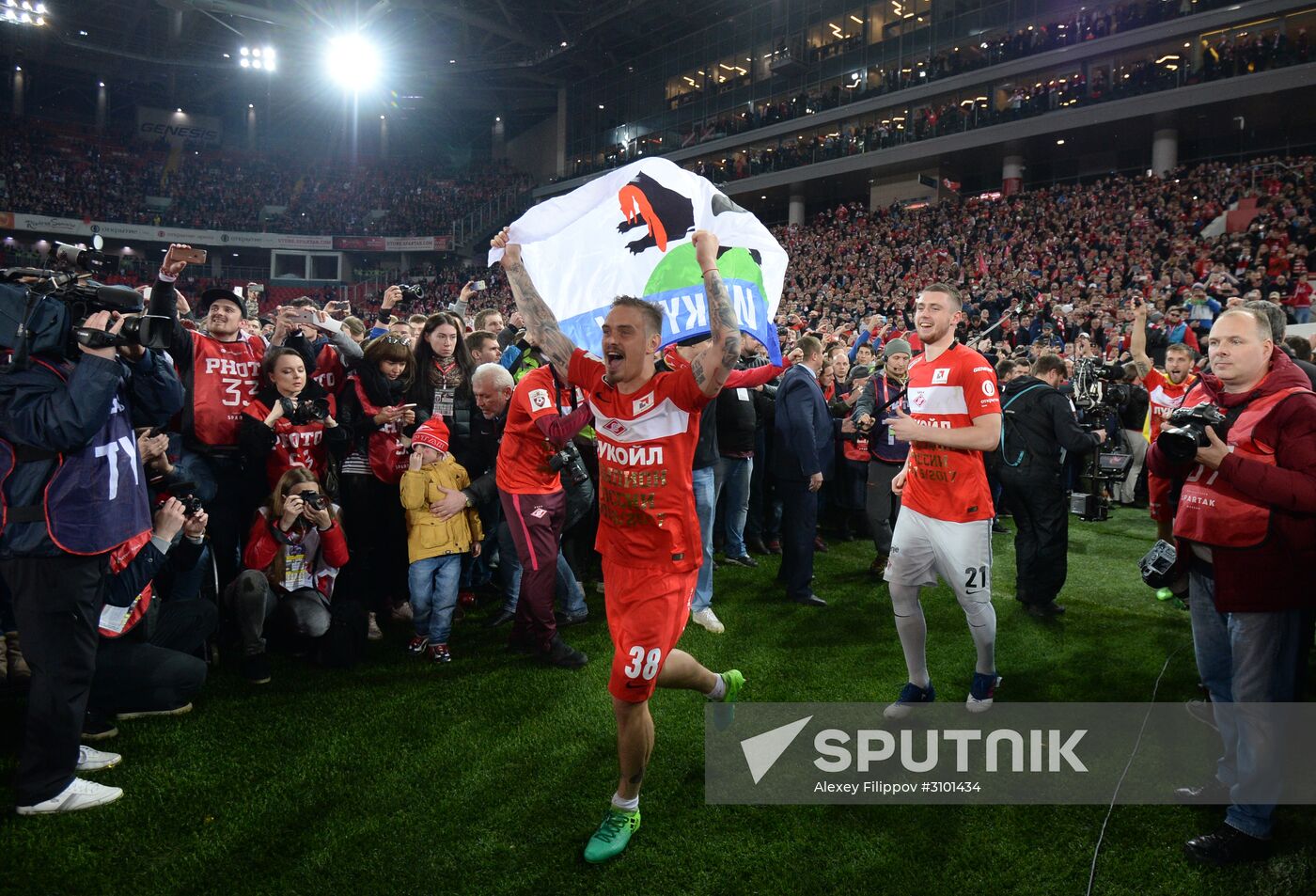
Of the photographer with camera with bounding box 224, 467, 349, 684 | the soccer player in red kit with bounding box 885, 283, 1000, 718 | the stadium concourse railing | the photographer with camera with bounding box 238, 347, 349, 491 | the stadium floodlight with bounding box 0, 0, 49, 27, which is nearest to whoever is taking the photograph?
the soccer player in red kit with bounding box 885, 283, 1000, 718

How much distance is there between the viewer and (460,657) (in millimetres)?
4938

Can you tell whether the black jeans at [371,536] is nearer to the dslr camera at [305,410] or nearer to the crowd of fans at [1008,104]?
the dslr camera at [305,410]

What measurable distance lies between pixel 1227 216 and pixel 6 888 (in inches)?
914

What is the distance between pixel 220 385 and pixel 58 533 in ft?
6.88

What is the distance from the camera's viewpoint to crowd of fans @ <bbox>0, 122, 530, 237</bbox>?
37250mm

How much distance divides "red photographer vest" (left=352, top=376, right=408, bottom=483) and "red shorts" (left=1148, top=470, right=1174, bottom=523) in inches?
177

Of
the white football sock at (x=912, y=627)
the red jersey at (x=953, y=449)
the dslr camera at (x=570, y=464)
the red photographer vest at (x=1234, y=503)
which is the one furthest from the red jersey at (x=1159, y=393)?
the dslr camera at (x=570, y=464)

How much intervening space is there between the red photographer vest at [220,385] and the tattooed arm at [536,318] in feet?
8.84

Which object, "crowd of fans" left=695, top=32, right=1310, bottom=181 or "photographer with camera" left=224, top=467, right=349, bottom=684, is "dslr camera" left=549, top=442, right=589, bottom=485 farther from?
"crowd of fans" left=695, top=32, right=1310, bottom=181

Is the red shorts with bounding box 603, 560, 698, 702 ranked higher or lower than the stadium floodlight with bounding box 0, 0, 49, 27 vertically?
lower

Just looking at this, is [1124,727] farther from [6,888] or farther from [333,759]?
[6,888]

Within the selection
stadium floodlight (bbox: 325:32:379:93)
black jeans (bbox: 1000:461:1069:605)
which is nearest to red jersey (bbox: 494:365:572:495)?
black jeans (bbox: 1000:461:1069:605)

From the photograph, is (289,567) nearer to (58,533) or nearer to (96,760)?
(96,760)

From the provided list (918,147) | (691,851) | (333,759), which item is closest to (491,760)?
(333,759)
